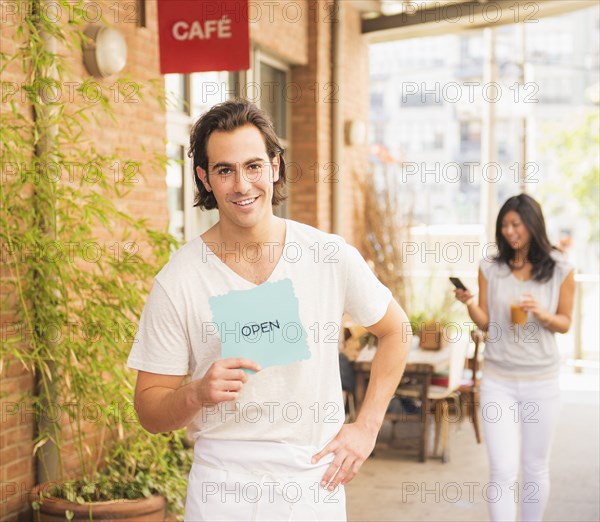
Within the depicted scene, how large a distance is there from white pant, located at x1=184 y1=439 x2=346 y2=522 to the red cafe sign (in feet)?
8.54

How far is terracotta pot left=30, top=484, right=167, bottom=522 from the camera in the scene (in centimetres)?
336

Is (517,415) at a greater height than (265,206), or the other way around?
(265,206)

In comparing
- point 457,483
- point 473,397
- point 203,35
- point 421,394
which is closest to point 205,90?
point 203,35

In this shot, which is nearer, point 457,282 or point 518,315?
point 518,315

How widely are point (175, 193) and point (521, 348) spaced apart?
280 cm

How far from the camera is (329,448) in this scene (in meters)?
1.60

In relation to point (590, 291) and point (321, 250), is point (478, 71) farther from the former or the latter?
point (321, 250)

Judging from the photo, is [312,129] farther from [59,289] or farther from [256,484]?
[256,484]

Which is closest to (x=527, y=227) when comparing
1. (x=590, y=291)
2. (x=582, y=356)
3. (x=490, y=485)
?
(x=490, y=485)

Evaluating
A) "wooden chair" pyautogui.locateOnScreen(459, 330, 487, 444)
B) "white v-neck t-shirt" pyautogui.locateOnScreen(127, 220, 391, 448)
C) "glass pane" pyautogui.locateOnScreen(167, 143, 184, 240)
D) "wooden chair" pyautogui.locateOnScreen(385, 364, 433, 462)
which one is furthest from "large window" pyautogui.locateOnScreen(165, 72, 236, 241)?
"white v-neck t-shirt" pyautogui.locateOnScreen(127, 220, 391, 448)

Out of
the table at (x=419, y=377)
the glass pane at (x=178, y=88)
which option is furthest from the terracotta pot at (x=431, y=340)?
the glass pane at (x=178, y=88)

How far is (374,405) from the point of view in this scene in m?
1.70

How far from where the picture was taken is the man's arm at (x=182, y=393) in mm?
1450

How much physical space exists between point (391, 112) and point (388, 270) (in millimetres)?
49497
